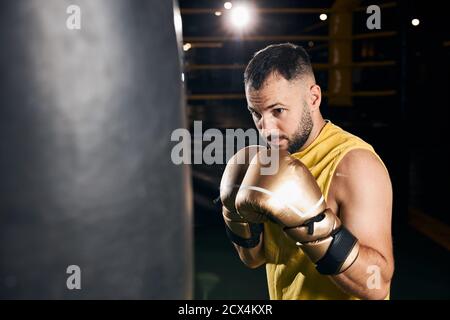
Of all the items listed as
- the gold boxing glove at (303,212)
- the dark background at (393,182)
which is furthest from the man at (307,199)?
the dark background at (393,182)

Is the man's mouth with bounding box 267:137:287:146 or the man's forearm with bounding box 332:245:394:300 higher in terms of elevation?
the man's mouth with bounding box 267:137:287:146

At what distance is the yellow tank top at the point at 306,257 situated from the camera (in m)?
1.28

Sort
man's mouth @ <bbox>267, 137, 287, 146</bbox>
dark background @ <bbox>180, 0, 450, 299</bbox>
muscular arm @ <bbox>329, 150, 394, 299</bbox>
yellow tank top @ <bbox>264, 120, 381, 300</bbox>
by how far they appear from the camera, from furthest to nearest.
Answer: dark background @ <bbox>180, 0, 450, 299</bbox> → man's mouth @ <bbox>267, 137, 287, 146</bbox> → yellow tank top @ <bbox>264, 120, 381, 300</bbox> → muscular arm @ <bbox>329, 150, 394, 299</bbox>

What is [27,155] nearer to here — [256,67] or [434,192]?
[256,67]

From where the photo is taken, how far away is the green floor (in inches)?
98.5

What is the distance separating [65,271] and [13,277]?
32 mm

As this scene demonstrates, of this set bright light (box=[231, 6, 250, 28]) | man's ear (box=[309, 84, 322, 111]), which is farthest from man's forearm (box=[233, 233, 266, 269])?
bright light (box=[231, 6, 250, 28])

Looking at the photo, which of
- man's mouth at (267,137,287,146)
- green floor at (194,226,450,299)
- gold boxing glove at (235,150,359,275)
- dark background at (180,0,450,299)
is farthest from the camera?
dark background at (180,0,450,299)

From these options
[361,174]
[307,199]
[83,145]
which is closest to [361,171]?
[361,174]

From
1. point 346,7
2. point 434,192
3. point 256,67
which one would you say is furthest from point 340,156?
point 434,192

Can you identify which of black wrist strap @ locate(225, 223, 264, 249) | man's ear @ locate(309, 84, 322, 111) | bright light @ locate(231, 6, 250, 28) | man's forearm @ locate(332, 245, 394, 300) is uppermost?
bright light @ locate(231, 6, 250, 28)

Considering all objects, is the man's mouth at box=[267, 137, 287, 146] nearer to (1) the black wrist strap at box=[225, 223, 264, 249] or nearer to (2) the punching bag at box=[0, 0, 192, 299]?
(1) the black wrist strap at box=[225, 223, 264, 249]

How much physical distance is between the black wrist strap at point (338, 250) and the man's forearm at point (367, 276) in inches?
1.7

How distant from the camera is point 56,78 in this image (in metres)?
0.32
